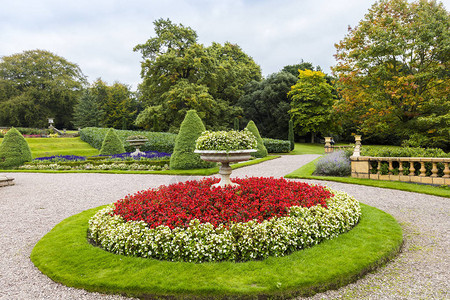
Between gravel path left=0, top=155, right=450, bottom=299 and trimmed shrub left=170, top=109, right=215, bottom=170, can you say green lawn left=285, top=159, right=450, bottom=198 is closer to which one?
gravel path left=0, top=155, right=450, bottom=299

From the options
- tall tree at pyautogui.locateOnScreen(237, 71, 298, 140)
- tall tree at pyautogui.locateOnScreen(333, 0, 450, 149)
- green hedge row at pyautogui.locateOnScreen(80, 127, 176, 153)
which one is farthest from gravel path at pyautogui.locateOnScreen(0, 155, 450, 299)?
tall tree at pyautogui.locateOnScreen(237, 71, 298, 140)

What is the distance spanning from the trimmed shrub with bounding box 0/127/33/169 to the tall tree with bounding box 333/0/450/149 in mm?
18947

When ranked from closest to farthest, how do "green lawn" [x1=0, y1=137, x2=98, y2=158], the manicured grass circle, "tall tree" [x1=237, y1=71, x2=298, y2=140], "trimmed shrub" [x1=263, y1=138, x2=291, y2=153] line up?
the manicured grass circle < "green lawn" [x1=0, y1=137, x2=98, y2=158] < "trimmed shrub" [x1=263, y1=138, x2=291, y2=153] < "tall tree" [x1=237, y1=71, x2=298, y2=140]

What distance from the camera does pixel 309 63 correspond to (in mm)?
37219

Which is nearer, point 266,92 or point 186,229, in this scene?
point 186,229

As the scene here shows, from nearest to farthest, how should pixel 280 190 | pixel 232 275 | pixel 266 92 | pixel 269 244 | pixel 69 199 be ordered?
pixel 232 275 < pixel 269 244 < pixel 280 190 < pixel 69 199 < pixel 266 92

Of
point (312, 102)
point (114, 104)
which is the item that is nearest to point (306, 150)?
point (312, 102)

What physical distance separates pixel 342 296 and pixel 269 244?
1.02 m

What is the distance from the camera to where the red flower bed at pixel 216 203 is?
13.1 feet

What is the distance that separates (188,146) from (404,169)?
8661 mm

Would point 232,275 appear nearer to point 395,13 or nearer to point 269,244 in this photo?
point 269,244

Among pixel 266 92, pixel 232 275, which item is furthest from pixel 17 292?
pixel 266 92

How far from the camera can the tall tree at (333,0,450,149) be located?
39.5ft

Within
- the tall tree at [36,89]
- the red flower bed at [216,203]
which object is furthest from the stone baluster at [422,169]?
the tall tree at [36,89]
